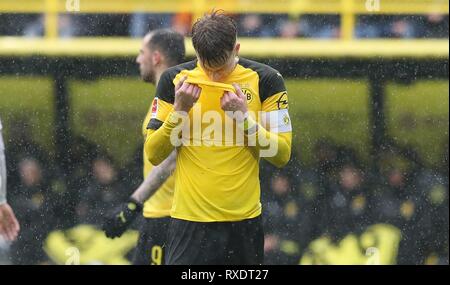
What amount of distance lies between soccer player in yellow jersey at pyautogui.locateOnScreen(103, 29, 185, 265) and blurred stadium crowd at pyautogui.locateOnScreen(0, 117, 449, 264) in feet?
3.97

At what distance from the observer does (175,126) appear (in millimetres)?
4379

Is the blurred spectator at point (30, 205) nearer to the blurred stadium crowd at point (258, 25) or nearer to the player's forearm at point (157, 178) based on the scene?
the blurred stadium crowd at point (258, 25)

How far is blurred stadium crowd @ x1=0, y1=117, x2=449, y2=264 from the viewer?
6949 millimetres

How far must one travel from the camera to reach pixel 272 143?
4418mm

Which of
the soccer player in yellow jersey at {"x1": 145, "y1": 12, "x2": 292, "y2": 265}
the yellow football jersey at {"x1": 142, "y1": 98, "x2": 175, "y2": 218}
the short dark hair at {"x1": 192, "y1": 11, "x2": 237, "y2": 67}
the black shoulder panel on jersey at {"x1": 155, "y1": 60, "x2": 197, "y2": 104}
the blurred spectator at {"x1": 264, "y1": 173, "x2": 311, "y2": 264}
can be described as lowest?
the blurred spectator at {"x1": 264, "y1": 173, "x2": 311, "y2": 264}

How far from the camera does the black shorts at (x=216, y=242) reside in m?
4.49

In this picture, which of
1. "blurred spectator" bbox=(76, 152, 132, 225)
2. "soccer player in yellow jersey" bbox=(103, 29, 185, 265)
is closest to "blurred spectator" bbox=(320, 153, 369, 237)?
"blurred spectator" bbox=(76, 152, 132, 225)

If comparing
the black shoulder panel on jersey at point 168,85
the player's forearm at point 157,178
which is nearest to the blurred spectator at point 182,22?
the player's forearm at point 157,178

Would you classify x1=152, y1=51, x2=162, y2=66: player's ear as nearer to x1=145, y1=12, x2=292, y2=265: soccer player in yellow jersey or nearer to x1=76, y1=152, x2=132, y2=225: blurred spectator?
x1=145, y1=12, x2=292, y2=265: soccer player in yellow jersey

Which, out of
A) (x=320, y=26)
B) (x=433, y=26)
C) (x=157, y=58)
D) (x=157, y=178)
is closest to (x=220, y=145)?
(x=157, y=178)

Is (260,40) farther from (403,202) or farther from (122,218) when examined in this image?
(122,218)

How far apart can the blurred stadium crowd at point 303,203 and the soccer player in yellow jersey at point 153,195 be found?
1.21 metres

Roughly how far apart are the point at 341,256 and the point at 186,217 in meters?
2.69

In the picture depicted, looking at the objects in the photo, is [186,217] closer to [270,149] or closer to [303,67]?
[270,149]
